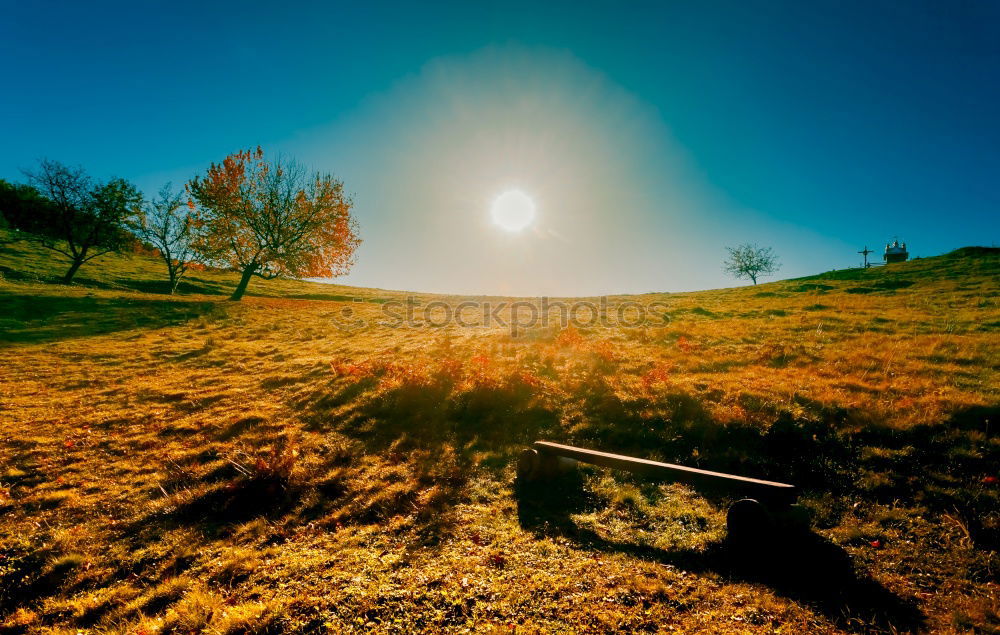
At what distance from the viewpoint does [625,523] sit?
7.07m

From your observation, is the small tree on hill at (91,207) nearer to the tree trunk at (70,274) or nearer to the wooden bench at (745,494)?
the tree trunk at (70,274)

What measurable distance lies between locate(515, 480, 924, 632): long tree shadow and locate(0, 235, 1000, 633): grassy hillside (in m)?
0.04

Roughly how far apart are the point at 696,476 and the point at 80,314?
38933mm

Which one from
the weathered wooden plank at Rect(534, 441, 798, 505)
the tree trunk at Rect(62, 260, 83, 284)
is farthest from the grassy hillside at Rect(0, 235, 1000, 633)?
the tree trunk at Rect(62, 260, 83, 284)

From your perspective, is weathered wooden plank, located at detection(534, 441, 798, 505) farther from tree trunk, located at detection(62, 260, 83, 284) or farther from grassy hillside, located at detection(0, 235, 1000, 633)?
tree trunk, located at detection(62, 260, 83, 284)

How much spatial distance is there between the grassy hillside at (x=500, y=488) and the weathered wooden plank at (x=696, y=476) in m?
0.64

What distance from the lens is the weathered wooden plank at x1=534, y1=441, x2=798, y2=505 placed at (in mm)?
6230

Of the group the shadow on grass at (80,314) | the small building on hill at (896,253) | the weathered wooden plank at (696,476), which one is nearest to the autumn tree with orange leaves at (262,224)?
the shadow on grass at (80,314)

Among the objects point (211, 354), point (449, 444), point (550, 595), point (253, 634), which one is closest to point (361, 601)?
point (253, 634)

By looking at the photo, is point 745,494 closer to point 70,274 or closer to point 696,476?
point 696,476

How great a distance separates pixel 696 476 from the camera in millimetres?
7098

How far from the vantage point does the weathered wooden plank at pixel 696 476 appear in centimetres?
623

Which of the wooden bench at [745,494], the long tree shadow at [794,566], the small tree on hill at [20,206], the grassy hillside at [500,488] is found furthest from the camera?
the small tree on hill at [20,206]

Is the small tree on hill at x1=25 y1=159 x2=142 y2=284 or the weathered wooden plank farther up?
the small tree on hill at x1=25 y1=159 x2=142 y2=284
